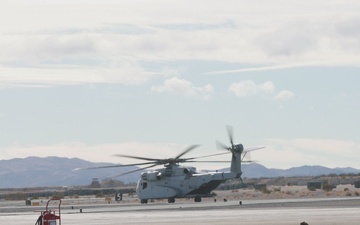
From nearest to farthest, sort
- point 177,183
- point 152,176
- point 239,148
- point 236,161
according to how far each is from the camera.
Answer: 1. point 236,161
2. point 239,148
3. point 177,183
4. point 152,176

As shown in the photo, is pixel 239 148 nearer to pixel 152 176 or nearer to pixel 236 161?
pixel 236 161

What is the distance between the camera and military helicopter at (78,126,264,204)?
4318 inches

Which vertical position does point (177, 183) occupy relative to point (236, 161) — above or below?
below

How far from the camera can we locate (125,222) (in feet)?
209

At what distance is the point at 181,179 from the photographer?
11194cm

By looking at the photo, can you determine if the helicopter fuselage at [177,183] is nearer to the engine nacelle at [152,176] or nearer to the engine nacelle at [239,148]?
the engine nacelle at [152,176]

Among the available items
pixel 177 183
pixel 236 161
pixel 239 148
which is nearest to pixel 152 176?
pixel 177 183

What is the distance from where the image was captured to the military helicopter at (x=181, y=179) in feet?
360

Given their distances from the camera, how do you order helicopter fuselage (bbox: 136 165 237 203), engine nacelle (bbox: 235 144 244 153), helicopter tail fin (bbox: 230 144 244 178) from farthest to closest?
engine nacelle (bbox: 235 144 244 153)
helicopter fuselage (bbox: 136 165 237 203)
helicopter tail fin (bbox: 230 144 244 178)

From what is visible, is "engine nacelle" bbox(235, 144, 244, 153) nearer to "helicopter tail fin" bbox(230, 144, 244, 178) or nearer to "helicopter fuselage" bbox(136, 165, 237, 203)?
"helicopter tail fin" bbox(230, 144, 244, 178)

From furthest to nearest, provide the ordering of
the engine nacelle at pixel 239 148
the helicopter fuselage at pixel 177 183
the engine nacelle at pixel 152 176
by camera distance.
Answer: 1. the engine nacelle at pixel 152 176
2. the engine nacelle at pixel 239 148
3. the helicopter fuselage at pixel 177 183

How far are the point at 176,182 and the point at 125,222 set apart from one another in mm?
48525

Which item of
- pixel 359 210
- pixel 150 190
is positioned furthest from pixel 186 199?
pixel 359 210

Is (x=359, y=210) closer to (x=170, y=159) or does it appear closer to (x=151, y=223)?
(x=151, y=223)
